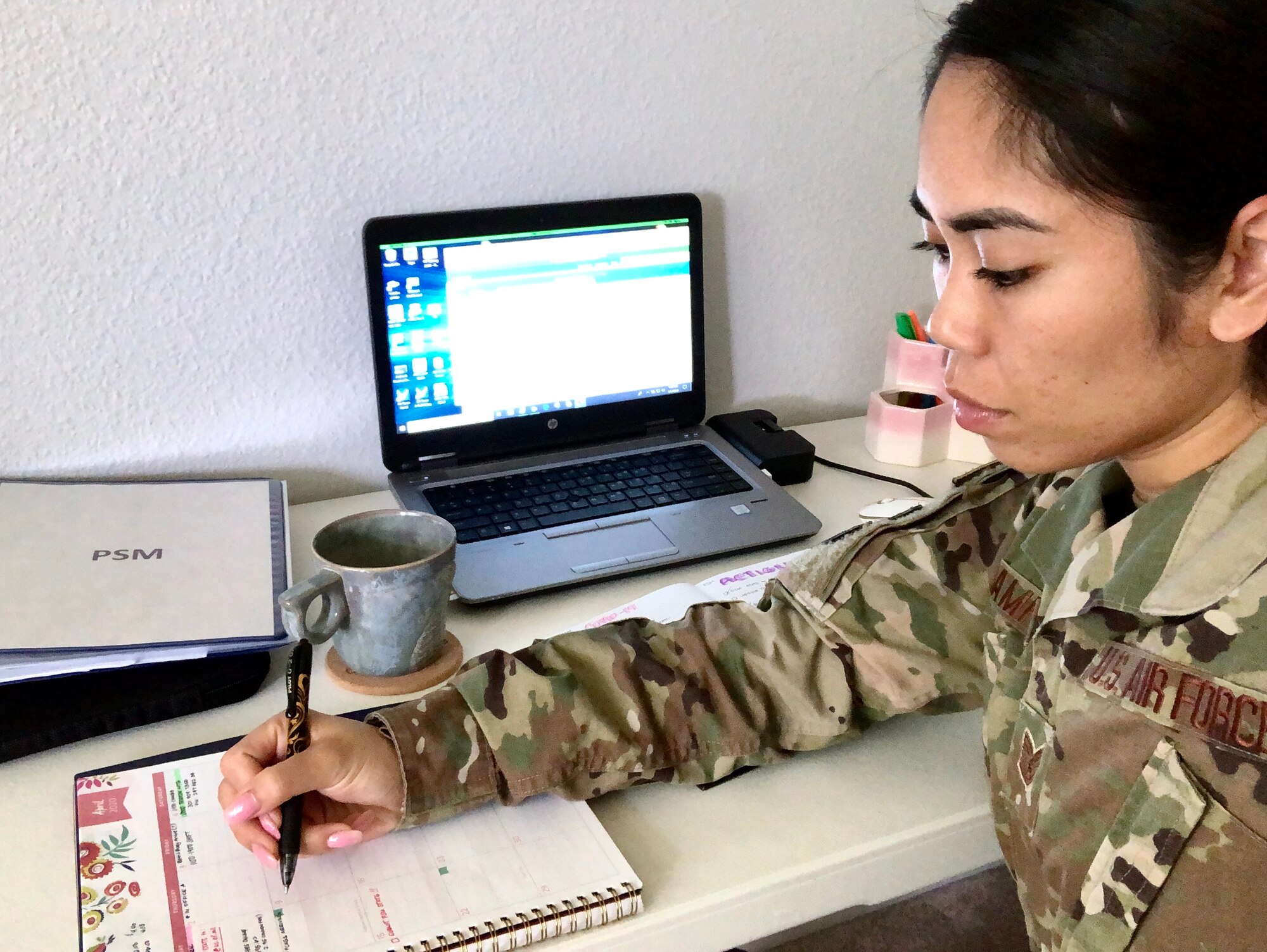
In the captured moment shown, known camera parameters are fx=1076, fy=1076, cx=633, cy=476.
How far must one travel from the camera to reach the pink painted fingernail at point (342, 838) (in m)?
0.57

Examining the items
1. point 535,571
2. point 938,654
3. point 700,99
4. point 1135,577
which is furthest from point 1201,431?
point 700,99

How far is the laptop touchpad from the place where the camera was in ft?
2.88

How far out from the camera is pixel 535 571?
857mm

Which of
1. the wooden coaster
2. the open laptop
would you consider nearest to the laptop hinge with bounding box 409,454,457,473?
the open laptop

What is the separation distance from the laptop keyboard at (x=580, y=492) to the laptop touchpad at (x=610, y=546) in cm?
3

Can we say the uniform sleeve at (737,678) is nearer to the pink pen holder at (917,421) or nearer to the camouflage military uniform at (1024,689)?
the camouflage military uniform at (1024,689)

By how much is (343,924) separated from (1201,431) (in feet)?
1.72

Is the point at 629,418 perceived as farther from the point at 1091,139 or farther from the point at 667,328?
the point at 1091,139

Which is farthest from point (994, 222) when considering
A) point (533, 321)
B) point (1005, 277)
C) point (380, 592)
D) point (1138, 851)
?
point (533, 321)

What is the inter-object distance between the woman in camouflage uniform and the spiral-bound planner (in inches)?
0.9

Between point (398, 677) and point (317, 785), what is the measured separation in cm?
16

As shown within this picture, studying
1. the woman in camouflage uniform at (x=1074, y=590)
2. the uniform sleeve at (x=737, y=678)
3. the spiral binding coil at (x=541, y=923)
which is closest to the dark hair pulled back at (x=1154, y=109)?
the woman in camouflage uniform at (x=1074, y=590)

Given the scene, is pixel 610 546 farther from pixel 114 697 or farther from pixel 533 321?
pixel 114 697

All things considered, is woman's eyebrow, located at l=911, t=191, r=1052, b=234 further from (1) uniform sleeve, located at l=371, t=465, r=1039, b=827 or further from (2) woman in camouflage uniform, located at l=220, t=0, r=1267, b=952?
(1) uniform sleeve, located at l=371, t=465, r=1039, b=827
